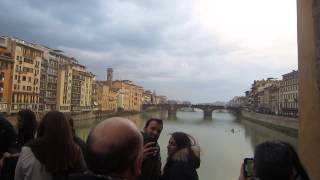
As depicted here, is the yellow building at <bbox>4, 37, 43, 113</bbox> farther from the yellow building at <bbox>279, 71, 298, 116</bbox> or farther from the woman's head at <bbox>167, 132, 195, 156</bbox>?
the woman's head at <bbox>167, 132, 195, 156</bbox>

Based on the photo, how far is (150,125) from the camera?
2.68 meters

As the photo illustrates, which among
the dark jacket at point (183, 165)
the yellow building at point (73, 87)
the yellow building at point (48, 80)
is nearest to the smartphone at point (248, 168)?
the dark jacket at point (183, 165)

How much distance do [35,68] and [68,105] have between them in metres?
9.65

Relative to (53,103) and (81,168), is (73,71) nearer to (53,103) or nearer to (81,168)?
(53,103)

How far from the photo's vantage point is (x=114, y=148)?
1.20m

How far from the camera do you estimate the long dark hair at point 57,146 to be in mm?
1966

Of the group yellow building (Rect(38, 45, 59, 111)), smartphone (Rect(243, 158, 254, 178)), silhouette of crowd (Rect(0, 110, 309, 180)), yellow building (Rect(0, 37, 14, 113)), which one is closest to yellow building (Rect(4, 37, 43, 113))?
yellow building (Rect(0, 37, 14, 113))

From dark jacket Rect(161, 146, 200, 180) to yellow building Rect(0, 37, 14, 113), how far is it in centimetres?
3264

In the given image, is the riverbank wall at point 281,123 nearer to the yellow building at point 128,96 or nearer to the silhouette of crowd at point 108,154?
the silhouette of crowd at point 108,154

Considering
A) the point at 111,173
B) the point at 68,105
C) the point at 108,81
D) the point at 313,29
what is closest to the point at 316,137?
the point at 313,29

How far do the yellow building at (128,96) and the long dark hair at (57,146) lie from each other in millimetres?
76226

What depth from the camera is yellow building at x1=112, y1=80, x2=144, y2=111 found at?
79750 millimetres

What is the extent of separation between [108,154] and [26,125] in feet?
5.04

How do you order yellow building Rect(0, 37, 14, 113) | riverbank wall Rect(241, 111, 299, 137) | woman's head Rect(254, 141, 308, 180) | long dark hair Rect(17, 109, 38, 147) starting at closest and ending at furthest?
woman's head Rect(254, 141, 308, 180), long dark hair Rect(17, 109, 38, 147), riverbank wall Rect(241, 111, 299, 137), yellow building Rect(0, 37, 14, 113)
